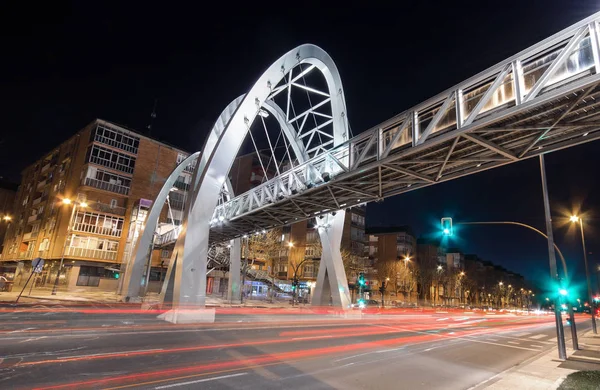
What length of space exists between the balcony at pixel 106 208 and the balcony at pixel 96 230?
250 cm

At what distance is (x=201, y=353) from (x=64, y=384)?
14.1 ft

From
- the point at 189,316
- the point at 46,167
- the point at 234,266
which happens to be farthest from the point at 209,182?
the point at 46,167

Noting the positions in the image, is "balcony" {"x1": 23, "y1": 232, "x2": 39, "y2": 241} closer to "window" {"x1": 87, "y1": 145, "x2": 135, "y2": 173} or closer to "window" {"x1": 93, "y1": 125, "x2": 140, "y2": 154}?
"window" {"x1": 87, "y1": 145, "x2": 135, "y2": 173}

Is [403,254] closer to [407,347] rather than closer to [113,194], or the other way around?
[113,194]

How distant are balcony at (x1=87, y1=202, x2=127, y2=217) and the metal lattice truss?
44.4 metres

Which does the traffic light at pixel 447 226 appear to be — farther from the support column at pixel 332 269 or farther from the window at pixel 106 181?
the window at pixel 106 181

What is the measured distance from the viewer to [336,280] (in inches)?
974

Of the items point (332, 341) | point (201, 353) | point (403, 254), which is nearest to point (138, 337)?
point (201, 353)

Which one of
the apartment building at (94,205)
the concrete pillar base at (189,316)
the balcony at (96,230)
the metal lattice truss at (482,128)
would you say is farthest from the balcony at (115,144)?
the metal lattice truss at (482,128)

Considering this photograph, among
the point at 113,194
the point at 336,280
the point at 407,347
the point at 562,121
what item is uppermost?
the point at 113,194

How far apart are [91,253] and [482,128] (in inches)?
2146

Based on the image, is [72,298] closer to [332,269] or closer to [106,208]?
[106,208]

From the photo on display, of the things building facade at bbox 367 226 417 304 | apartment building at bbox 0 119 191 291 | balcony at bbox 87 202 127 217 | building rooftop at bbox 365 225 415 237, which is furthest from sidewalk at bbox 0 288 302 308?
building rooftop at bbox 365 225 415 237

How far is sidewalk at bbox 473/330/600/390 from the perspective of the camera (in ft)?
29.7
